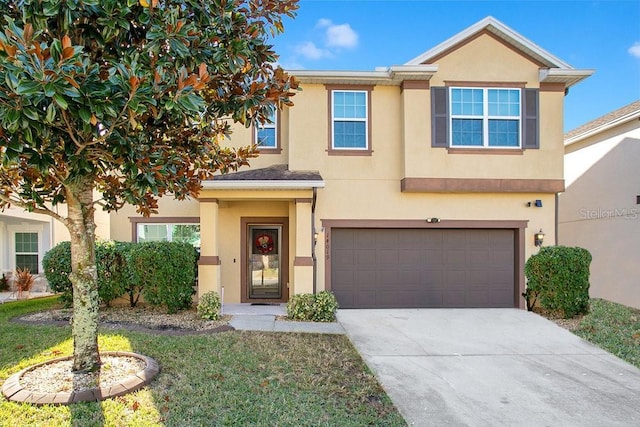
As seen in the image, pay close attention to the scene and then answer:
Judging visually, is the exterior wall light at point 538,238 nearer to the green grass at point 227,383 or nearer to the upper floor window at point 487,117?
the upper floor window at point 487,117

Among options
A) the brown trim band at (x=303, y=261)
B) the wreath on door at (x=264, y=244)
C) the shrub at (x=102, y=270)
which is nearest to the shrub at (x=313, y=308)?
the brown trim band at (x=303, y=261)

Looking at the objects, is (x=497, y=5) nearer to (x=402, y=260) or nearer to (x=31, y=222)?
(x=402, y=260)

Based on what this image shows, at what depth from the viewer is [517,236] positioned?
9938 millimetres

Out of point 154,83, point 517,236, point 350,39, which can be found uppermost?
point 350,39

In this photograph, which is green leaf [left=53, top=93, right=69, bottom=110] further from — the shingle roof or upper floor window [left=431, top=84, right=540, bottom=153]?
upper floor window [left=431, top=84, right=540, bottom=153]

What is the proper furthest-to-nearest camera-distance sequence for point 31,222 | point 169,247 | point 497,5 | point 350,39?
point 31,222
point 350,39
point 497,5
point 169,247

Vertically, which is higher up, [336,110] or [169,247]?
[336,110]

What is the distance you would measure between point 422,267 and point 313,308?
3176mm

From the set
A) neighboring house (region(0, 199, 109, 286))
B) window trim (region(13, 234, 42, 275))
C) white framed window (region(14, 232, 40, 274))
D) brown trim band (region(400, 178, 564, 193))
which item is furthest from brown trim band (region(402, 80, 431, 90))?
white framed window (region(14, 232, 40, 274))

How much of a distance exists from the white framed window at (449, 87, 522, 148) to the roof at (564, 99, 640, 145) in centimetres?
388

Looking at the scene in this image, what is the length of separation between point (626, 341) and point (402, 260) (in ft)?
15.2

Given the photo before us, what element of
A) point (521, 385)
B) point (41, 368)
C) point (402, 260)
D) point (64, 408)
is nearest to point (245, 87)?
point (64, 408)

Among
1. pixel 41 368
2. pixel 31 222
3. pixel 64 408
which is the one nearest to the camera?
pixel 64 408

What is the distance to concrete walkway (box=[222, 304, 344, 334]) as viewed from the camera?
302 inches
